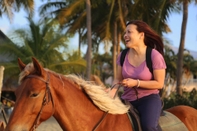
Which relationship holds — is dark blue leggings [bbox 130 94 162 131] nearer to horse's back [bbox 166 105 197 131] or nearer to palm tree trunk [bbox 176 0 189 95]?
horse's back [bbox 166 105 197 131]

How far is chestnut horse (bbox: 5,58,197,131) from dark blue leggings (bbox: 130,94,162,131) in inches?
6.8

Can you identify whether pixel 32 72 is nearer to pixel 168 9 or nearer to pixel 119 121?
pixel 119 121

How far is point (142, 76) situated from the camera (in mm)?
4109

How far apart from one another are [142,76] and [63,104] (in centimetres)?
99

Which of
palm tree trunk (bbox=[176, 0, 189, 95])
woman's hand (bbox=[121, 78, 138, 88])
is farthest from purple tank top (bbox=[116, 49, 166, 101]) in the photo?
palm tree trunk (bbox=[176, 0, 189, 95])

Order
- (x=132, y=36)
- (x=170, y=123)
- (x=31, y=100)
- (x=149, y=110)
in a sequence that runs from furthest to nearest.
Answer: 1. (x=170, y=123)
2. (x=132, y=36)
3. (x=149, y=110)
4. (x=31, y=100)

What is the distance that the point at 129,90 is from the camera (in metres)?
4.34

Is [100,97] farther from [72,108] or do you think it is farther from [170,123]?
[170,123]

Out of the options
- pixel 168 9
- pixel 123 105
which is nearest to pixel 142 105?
pixel 123 105

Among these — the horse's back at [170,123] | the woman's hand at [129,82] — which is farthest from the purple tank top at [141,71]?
the horse's back at [170,123]

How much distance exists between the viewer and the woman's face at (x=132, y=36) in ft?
Result: 13.9

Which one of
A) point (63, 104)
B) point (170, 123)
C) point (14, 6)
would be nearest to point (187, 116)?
point (170, 123)

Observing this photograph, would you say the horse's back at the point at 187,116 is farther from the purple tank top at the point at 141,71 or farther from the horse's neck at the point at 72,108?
the horse's neck at the point at 72,108

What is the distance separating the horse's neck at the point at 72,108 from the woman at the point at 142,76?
0.46 meters
